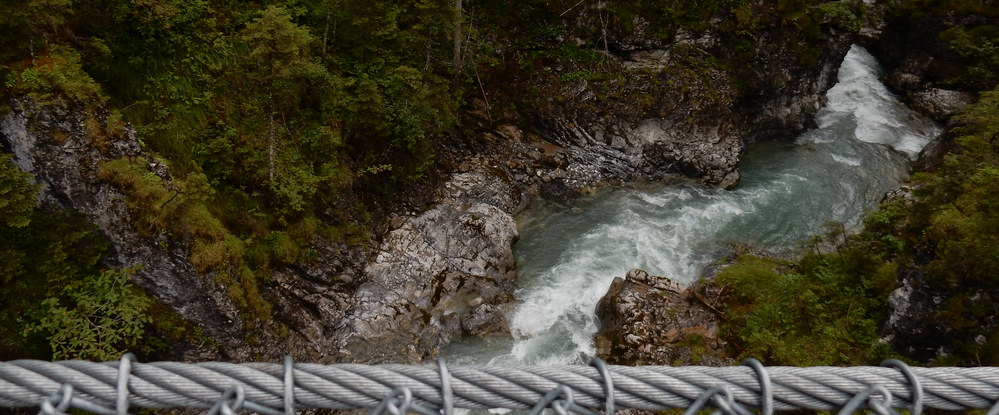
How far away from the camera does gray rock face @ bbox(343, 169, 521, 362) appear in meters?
11.8

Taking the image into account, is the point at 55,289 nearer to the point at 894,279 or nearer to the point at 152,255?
the point at 152,255

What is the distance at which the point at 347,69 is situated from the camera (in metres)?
14.4

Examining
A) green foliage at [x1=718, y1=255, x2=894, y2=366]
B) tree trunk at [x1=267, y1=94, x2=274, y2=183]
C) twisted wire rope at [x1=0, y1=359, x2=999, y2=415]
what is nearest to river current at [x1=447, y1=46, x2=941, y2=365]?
green foliage at [x1=718, y1=255, x2=894, y2=366]

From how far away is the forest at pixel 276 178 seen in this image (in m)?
8.06

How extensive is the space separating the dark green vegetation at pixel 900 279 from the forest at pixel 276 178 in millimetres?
38

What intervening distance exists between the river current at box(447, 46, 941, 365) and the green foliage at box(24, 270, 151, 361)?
643 centimetres

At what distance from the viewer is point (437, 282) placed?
13094 millimetres

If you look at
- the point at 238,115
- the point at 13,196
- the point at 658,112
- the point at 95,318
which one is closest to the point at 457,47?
the point at 658,112

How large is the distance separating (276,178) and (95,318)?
4.54 m

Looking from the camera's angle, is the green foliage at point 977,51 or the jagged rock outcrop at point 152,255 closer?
the jagged rock outcrop at point 152,255

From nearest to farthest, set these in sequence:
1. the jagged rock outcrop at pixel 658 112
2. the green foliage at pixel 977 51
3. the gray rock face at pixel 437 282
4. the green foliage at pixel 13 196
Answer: the green foliage at pixel 13 196, the gray rock face at pixel 437 282, the jagged rock outcrop at pixel 658 112, the green foliage at pixel 977 51

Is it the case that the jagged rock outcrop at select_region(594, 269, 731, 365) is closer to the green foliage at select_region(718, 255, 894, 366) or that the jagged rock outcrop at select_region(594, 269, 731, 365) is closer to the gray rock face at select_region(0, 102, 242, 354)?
the green foliage at select_region(718, 255, 894, 366)

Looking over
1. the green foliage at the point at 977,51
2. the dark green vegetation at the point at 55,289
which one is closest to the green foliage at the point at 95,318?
the dark green vegetation at the point at 55,289

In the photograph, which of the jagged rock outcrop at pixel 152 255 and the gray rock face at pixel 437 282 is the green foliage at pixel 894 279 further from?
the jagged rock outcrop at pixel 152 255
